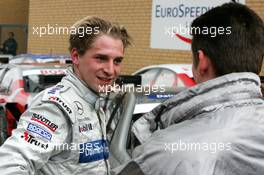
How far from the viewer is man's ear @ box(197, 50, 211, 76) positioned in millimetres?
1606

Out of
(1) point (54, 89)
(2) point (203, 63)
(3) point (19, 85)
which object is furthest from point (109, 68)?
(3) point (19, 85)

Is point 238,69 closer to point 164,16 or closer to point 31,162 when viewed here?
point 31,162

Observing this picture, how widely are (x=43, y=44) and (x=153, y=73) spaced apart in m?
9.25

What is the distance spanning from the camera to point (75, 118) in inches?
83.0

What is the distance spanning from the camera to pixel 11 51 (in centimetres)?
2083

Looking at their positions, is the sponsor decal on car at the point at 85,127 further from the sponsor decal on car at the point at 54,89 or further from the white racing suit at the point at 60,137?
the sponsor decal on car at the point at 54,89

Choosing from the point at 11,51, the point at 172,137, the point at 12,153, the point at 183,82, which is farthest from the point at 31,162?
the point at 11,51

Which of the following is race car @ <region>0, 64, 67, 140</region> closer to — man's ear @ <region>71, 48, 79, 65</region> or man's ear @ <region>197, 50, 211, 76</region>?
man's ear @ <region>71, 48, 79, 65</region>

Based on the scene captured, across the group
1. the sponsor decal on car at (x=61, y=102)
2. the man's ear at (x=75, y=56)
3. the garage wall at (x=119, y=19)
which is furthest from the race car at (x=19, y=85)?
the sponsor decal on car at (x=61, y=102)

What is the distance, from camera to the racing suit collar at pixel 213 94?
1509 millimetres

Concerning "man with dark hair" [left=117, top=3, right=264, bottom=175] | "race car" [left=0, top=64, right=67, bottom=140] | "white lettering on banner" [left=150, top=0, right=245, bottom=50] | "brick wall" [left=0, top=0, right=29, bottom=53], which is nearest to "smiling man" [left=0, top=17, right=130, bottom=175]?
"man with dark hair" [left=117, top=3, right=264, bottom=175]

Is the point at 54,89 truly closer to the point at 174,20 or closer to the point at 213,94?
the point at 213,94

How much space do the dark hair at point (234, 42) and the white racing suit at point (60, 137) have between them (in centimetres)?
69

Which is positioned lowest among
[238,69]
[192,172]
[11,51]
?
A: [11,51]
